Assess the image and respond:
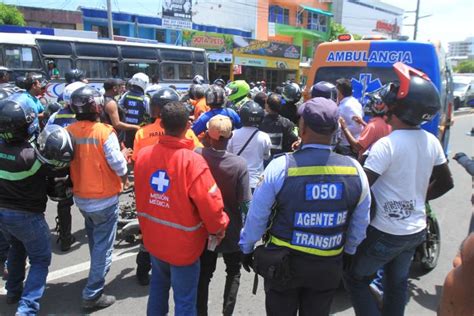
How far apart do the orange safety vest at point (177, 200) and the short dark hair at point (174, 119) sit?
0.20 feet

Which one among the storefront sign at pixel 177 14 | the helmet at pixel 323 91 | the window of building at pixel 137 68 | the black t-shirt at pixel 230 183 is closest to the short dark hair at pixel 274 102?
the helmet at pixel 323 91

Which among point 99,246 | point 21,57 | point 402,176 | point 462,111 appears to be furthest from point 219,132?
point 462,111

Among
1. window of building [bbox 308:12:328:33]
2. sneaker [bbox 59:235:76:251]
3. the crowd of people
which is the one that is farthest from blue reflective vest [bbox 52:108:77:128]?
window of building [bbox 308:12:328:33]

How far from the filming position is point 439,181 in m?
2.79

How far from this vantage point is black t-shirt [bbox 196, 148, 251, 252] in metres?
2.92

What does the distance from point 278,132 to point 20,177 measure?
2624 millimetres

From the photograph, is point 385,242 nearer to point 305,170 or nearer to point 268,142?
point 305,170

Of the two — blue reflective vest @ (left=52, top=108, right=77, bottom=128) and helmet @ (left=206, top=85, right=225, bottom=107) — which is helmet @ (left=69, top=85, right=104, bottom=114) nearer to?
blue reflective vest @ (left=52, top=108, right=77, bottom=128)

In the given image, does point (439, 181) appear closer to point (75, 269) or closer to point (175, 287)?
point (175, 287)

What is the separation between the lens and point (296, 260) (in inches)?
85.4

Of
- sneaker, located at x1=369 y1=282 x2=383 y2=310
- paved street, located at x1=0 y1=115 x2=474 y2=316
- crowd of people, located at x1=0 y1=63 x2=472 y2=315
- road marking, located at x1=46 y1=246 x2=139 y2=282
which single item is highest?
crowd of people, located at x1=0 y1=63 x2=472 y2=315

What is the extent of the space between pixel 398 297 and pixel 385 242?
1.61 ft

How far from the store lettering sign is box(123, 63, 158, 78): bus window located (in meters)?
11.2

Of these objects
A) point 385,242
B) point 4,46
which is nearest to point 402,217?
point 385,242
